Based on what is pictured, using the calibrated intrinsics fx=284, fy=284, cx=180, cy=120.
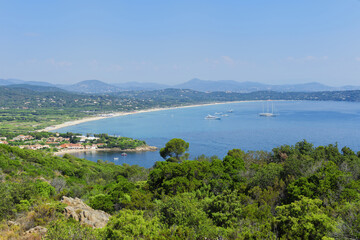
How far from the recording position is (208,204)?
9312 mm

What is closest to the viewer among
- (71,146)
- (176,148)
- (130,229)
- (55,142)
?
(130,229)

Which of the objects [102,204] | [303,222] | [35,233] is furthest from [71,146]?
[303,222]

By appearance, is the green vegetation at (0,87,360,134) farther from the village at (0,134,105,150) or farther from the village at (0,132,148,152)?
the village at (0,132,148,152)

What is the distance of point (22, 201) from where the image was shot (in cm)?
896

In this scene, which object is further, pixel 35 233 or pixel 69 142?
pixel 69 142

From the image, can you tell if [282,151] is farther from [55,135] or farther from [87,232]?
[55,135]

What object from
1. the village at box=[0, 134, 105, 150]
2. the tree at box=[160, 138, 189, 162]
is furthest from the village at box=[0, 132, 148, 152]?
the tree at box=[160, 138, 189, 162]

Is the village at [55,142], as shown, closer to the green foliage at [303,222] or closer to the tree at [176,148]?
the tree at [176,148]

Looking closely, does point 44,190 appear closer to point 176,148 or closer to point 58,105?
point 176,148

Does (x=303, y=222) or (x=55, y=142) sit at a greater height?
(x=303, y=222)

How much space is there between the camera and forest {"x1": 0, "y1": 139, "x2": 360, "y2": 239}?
666 centimetres

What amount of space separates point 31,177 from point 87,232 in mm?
10414

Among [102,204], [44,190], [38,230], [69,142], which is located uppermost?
[38,230]

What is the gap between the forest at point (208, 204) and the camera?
666cm
